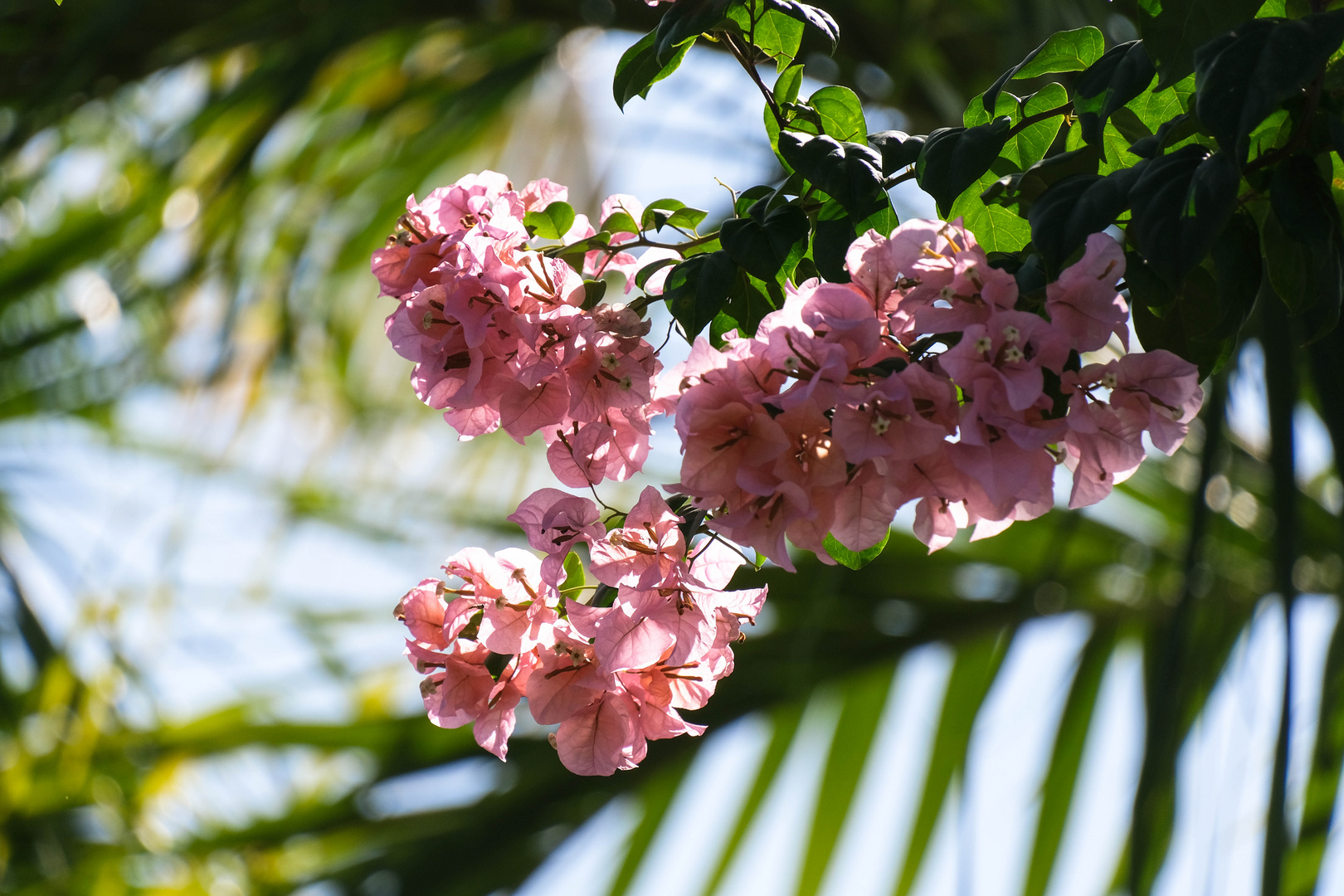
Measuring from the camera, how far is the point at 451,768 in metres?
1.10

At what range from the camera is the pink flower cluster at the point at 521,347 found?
0.34 m

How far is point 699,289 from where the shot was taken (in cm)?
33

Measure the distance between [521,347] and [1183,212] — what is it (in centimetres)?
19

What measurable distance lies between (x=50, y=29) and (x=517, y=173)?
0.50m

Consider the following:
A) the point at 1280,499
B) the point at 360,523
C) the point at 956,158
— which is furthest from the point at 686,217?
the point at 360,523

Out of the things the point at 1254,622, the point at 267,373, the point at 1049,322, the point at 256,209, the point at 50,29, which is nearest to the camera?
the point at 1049,322

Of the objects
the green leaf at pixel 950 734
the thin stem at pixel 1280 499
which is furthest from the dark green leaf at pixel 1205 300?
the green leaf at pixel 950 734

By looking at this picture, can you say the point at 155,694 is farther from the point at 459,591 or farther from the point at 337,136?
the point at 459,591

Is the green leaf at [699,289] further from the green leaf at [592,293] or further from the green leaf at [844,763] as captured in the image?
the green leaf at [844,763]

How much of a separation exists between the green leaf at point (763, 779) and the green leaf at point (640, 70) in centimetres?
81

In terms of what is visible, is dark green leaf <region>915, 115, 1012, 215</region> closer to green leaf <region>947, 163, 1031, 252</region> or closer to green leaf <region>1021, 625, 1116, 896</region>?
green leaf <region>947, 163, 1031, 252</region>

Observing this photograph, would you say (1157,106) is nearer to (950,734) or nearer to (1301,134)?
(1301,134)

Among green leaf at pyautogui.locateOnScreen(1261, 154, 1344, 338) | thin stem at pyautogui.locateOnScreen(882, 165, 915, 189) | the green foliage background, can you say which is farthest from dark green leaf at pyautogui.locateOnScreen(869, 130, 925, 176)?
the green foliage background

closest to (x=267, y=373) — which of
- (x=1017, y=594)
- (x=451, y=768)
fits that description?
(x=451, y=768)
